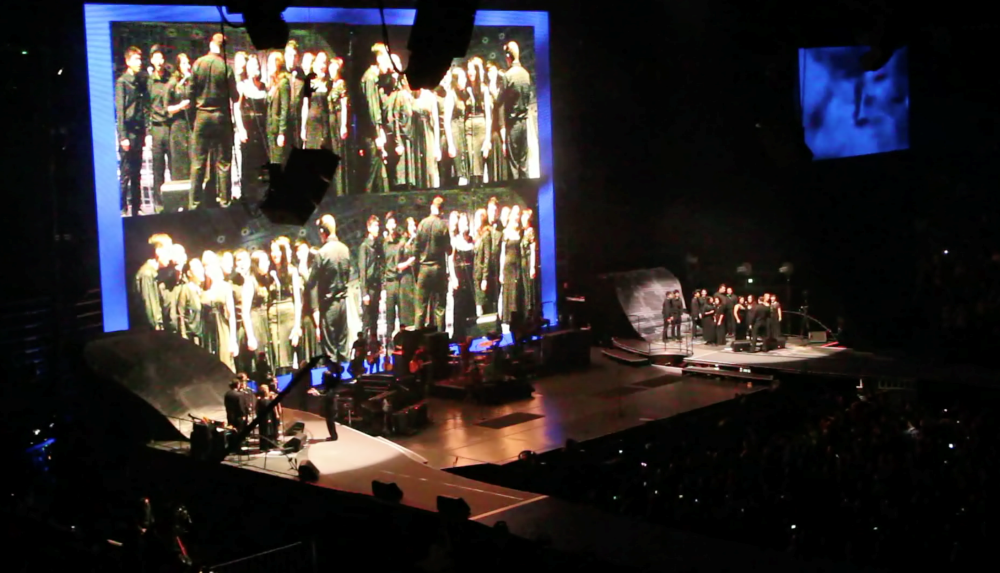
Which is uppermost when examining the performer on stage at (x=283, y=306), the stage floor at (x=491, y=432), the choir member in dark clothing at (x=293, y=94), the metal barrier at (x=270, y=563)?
the choir member in dark clothing at (x=293, y=94)

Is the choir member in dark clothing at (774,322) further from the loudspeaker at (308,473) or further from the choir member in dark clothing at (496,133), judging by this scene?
the loudspeaker at (308,473)

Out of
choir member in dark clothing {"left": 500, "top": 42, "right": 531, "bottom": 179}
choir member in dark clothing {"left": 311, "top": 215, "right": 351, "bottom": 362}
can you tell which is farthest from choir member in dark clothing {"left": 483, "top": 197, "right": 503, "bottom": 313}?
choir member in dark clothing {"left": 311, "top": 215, "right": 351, "bottom": 362}

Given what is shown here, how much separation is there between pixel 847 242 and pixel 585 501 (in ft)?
36.8

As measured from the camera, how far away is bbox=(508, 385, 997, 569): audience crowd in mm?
6148

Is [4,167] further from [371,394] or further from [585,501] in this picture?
[585,501]

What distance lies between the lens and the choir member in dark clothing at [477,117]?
1631 centimetres

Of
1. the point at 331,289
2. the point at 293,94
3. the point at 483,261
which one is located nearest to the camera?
the point at 293,94

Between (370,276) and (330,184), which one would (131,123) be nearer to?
(330,184)

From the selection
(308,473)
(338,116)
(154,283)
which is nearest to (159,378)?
(154,283)

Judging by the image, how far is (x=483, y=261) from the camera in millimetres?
16797

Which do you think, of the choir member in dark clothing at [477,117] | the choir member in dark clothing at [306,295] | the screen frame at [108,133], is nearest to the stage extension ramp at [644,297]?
the choir member in dark clothing at [477,117]

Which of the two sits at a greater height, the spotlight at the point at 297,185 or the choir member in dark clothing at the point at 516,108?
the choir member in dark clothing at the point at 516,108

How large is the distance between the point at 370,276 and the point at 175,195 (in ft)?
10.4

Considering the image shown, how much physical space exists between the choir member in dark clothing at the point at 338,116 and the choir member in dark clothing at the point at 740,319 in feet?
22.7
